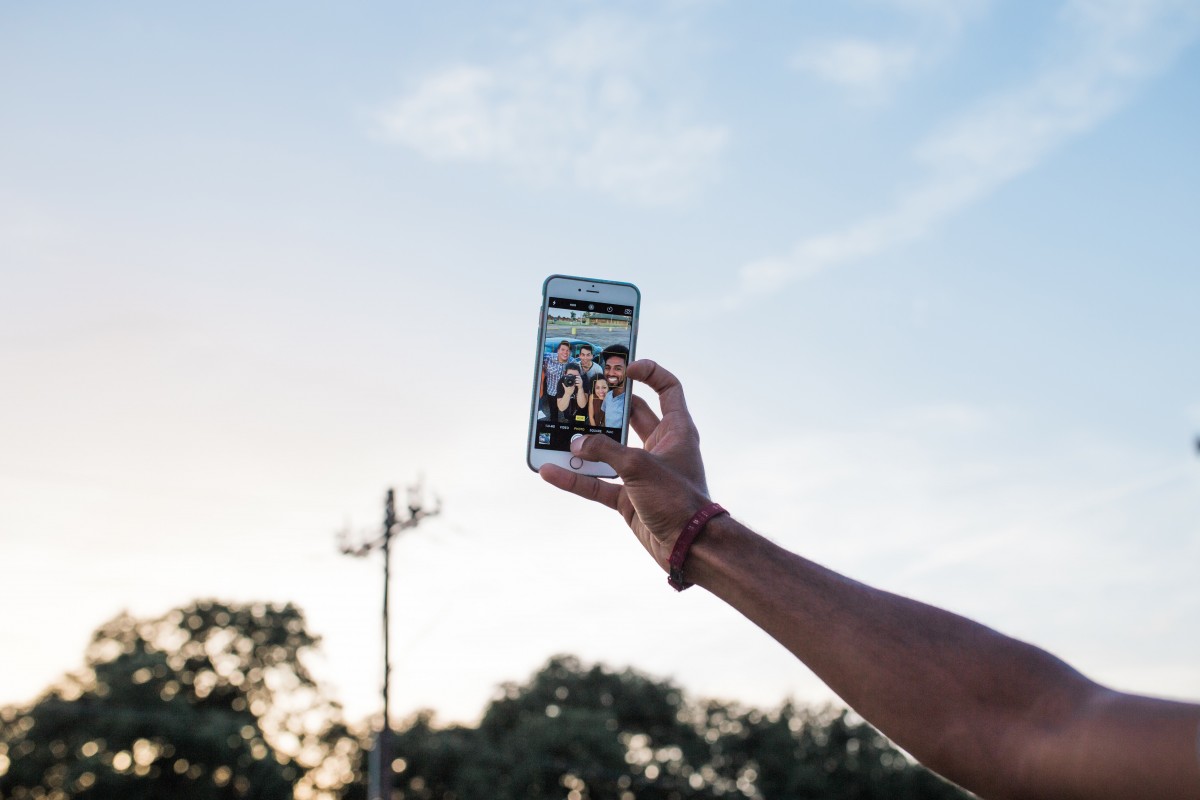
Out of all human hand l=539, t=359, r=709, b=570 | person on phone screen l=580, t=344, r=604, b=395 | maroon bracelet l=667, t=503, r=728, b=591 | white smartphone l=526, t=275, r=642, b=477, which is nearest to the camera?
maroon bracelet l=667, t=503, r=728, b=591

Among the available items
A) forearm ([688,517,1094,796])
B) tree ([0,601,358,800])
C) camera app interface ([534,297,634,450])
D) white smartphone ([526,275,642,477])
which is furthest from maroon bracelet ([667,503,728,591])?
tree ([0,601,358,800])

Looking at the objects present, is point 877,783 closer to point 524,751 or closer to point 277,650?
point 524,751

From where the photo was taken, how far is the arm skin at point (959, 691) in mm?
1383

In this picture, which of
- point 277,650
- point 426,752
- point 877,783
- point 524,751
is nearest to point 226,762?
point 277,650

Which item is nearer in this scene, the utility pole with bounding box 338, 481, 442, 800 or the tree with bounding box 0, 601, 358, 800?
the utility pole with bounding box 338, 481, 442, 800

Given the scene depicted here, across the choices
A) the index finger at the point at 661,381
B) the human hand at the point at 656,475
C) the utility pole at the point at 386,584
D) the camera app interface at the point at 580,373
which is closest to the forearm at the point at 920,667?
the human hand at the point at 656,475

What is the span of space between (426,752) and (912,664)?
5773 centimetres

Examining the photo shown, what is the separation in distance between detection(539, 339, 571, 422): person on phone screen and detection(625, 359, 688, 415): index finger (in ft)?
1.89

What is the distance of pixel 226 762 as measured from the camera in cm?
4894

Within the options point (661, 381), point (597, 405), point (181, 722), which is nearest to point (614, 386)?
point (597, 405)

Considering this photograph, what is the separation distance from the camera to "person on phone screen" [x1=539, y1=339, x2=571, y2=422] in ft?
11.4

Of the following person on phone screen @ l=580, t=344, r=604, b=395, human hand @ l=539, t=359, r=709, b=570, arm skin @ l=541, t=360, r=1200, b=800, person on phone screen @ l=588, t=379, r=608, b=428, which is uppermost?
person on phone screen @ l=580, t=344, r=604, b=395

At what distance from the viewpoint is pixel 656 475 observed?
2.21m

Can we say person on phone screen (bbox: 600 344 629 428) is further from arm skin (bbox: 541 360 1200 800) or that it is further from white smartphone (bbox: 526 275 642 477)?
arm skin (bbox: 541 360 1200 800)
